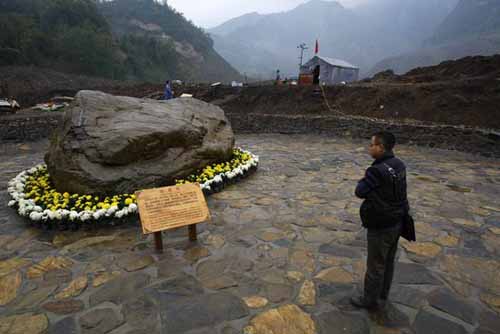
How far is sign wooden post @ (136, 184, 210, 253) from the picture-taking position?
10.8 ft

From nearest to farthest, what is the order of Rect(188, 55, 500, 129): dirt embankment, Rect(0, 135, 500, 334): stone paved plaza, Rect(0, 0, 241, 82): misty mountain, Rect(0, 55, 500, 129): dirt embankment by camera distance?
Rect(0, 135, 500, 334): stone paved plaza
Rect(188, 55, 500, 129): dirt embankment
Rect(0, 55, 500, 129): dirt embankment
Rect(0, 0, 241, 82): misty mountain

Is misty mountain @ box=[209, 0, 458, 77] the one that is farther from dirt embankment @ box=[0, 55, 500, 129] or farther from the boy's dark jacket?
the boy's dark jacket

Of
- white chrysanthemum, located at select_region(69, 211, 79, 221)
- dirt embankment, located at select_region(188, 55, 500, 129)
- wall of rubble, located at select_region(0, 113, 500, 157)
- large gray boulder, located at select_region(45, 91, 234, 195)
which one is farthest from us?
dirt embankment, located at select_region(188, 55, 500, 129)

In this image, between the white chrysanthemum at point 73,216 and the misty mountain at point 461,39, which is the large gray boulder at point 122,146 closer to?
the white chrysanthemum at point 73,216

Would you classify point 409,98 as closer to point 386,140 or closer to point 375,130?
point 375,130

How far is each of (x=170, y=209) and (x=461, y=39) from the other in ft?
277

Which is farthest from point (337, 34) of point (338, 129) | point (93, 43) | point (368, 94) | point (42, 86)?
point (338, 129)

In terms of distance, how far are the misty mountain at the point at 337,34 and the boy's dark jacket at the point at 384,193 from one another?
298 feet

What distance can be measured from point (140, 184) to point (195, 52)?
64.4m

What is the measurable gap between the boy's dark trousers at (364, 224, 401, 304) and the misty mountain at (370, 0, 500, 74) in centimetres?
5808

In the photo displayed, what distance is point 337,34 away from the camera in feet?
497

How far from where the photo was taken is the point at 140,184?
4824 millimetres

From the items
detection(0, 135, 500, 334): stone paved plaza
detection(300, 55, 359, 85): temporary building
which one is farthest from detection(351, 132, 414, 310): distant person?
detection(300, 55, 359, 85): temporary building

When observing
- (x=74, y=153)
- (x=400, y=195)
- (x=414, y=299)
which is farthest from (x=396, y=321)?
(x=74, y=153)
